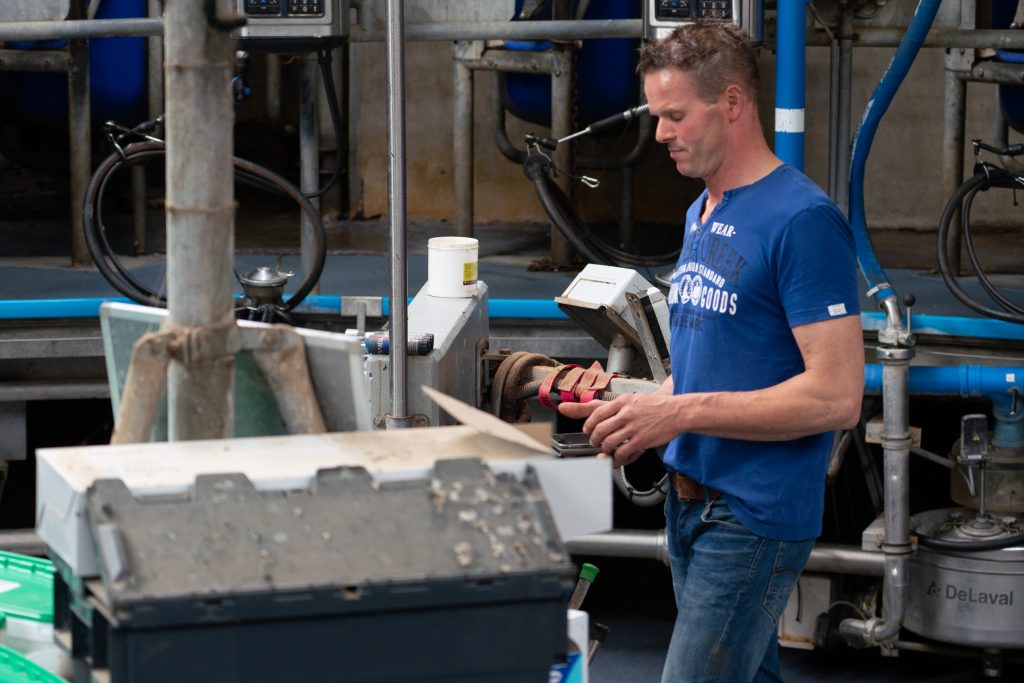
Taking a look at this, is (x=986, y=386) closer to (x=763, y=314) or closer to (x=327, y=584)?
(x=763, y=314)

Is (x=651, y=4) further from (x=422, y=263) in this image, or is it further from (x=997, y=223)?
(x=997, y=223)

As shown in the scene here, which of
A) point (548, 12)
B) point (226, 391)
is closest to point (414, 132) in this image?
point (548, 12)

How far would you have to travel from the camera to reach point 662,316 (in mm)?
2668

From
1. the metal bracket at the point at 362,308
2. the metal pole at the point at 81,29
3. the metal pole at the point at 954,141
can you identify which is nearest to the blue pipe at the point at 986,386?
the metal pole at the point at 954,141

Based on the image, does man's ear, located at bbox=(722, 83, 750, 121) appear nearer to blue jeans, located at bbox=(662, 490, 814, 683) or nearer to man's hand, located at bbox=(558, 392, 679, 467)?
man's hand, located at bbox=(558, 392, 679, 467)

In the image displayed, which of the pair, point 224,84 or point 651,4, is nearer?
point 224,84

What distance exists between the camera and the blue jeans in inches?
73.1

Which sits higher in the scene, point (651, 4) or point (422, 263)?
point (651, 4)

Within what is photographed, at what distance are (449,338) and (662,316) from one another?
1.70 feet

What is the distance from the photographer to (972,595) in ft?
9.70

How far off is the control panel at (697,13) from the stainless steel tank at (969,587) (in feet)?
3.70

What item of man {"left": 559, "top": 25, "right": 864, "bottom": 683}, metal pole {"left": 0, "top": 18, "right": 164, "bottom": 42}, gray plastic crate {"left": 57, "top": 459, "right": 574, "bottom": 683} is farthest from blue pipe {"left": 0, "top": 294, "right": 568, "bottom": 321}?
gray plastic crate {"left": 57, "top": 459, "right": 574, "bottom": 683}

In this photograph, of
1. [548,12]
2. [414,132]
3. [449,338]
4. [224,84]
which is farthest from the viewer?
[414,132]

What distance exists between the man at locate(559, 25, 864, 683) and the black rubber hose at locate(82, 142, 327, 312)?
4.92 feet
